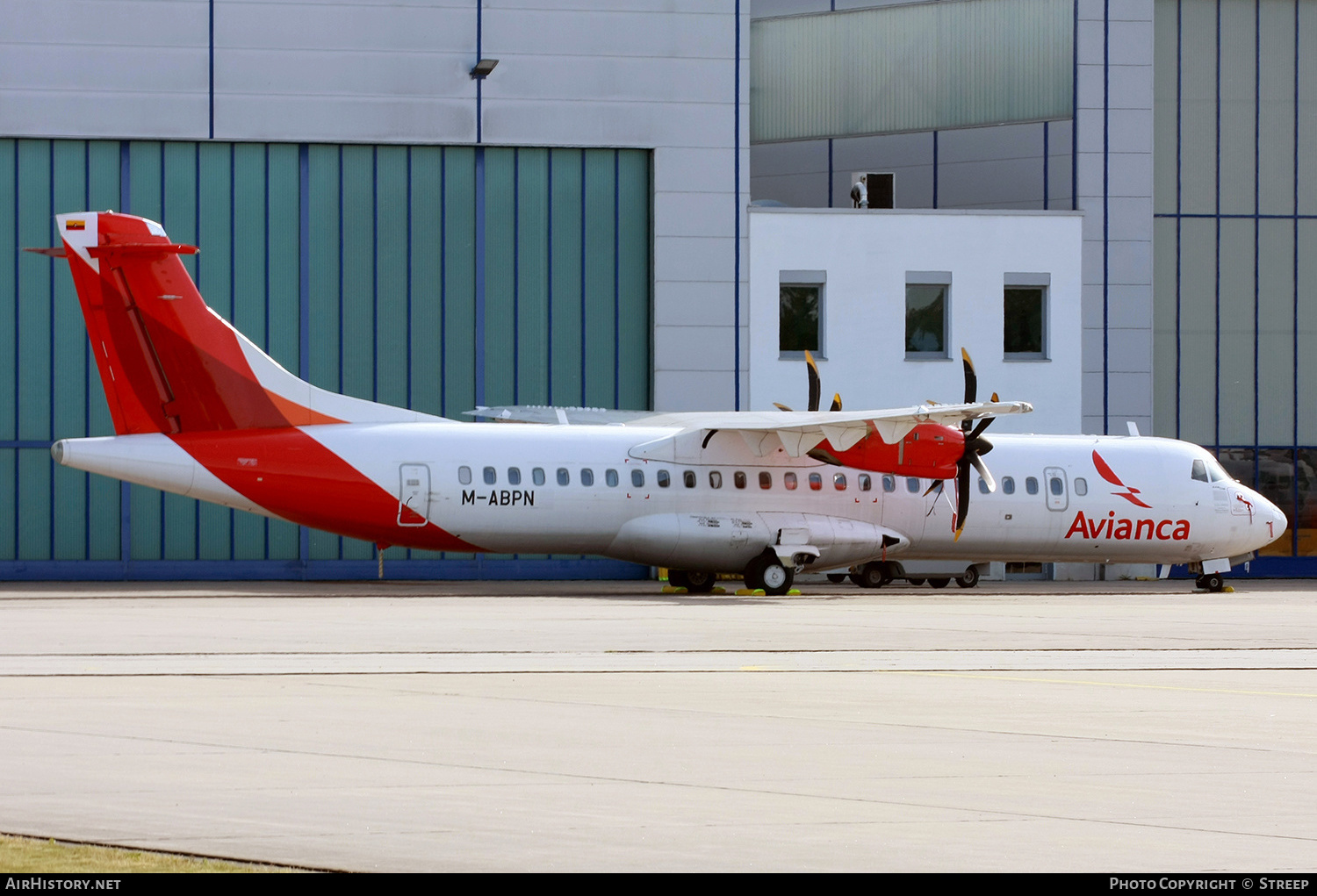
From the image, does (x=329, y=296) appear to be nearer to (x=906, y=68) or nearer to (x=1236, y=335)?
(x=906, y=68)

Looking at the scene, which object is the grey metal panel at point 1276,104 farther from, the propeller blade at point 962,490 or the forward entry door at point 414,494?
the forward entry door at point 414,494

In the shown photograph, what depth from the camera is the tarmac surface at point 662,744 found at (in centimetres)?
700

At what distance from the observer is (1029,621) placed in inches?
871

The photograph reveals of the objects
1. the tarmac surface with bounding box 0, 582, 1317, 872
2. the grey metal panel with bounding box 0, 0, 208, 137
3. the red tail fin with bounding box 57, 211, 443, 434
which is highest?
the grey metal panel with bounding box 0, 0, 208, 137

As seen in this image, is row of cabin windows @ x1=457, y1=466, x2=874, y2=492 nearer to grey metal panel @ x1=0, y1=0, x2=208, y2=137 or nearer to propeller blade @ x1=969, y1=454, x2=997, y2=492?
propeller blade @ x1=969, y1=454, x2=997, y2=492

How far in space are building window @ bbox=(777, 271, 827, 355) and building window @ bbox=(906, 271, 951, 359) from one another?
7.62ft

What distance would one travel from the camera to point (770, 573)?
98.6 feet

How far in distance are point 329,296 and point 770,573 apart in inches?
562

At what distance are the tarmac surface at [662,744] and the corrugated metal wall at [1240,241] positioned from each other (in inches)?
887

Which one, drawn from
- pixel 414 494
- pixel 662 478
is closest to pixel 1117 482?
pixel 662 478

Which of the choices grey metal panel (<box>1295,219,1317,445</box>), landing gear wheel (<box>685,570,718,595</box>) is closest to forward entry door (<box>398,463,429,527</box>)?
landing gear wheel (<box>685,570,718,595</box>)

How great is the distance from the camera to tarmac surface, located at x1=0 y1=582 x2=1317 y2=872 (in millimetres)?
7000

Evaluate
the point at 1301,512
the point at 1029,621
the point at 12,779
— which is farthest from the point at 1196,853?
the point at 1301,512

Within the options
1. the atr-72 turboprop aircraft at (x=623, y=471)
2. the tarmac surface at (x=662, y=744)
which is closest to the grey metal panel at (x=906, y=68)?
the atr-72 turboprop aircraft at (x=623, y=471)
